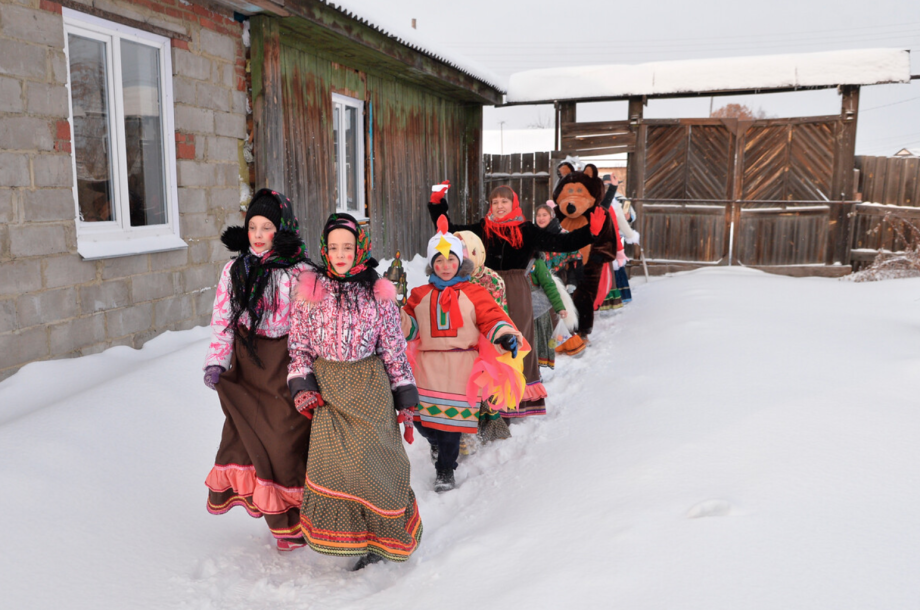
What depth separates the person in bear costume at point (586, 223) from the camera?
6.11 meters

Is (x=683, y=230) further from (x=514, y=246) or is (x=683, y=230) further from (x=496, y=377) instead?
(x=496, y=377)

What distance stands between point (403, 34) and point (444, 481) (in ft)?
16.4

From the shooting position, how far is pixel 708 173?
10453 mm

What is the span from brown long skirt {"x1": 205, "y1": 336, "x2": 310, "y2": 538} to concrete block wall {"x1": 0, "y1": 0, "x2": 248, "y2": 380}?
182cm

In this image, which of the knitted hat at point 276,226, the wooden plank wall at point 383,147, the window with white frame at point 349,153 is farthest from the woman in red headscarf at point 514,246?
the window with white frame at point 349,153

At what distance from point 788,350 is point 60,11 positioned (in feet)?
Answer: 17.2

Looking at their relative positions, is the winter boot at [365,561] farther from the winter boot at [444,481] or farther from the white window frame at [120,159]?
the white window frame at [120,159]

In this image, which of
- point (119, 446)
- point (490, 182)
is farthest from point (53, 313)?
point (490, 182)

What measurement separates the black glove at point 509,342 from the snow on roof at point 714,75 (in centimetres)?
825

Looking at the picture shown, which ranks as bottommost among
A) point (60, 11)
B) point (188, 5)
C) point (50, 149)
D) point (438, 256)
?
point (438, 256)

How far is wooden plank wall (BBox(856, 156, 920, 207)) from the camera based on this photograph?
32.8 feet

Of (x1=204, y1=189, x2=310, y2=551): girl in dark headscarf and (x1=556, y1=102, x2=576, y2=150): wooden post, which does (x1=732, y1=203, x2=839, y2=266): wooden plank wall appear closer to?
(x1=556, y1=102, x2=576, y2=150): wooden post

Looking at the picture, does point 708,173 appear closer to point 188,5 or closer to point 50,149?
point 188,5

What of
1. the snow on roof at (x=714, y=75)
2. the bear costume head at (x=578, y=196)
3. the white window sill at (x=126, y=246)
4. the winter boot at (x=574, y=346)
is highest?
the snow on roof at (x=714, y=75)
